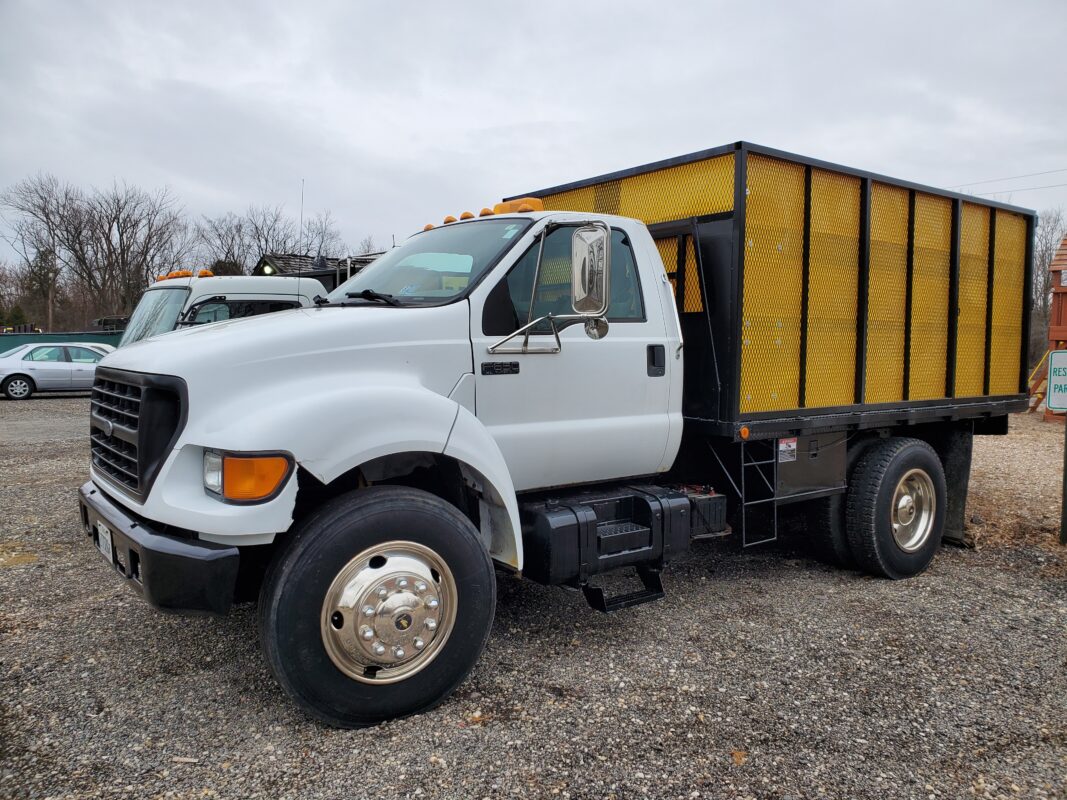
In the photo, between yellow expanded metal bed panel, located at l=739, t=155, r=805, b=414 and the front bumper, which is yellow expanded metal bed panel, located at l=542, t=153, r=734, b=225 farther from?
the front bumper

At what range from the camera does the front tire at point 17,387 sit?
66.1 feet

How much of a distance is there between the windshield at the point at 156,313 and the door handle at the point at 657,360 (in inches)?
269

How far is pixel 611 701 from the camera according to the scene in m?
3.68

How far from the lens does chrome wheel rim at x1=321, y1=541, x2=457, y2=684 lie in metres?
3.27

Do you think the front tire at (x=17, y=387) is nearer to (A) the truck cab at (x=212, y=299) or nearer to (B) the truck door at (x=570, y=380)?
(A) the truck cab at (x=212, y=299)

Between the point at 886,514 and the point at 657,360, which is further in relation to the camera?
the point at 886,514

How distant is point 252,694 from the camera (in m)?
3.71

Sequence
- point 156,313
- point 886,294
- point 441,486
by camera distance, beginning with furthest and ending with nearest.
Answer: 1. point 156,313
2. point 886,294
3. point 441,486

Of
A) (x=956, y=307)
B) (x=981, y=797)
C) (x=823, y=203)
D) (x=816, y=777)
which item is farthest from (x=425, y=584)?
(x=956, y=307)

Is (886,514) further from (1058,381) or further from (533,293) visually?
(533,293)

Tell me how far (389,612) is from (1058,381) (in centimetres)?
659

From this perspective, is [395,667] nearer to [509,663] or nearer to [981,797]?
[509,663]

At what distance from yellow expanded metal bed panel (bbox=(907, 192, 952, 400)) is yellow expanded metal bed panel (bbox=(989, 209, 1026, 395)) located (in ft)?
2.41

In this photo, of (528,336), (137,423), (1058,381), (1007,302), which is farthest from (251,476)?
(1058,381)
